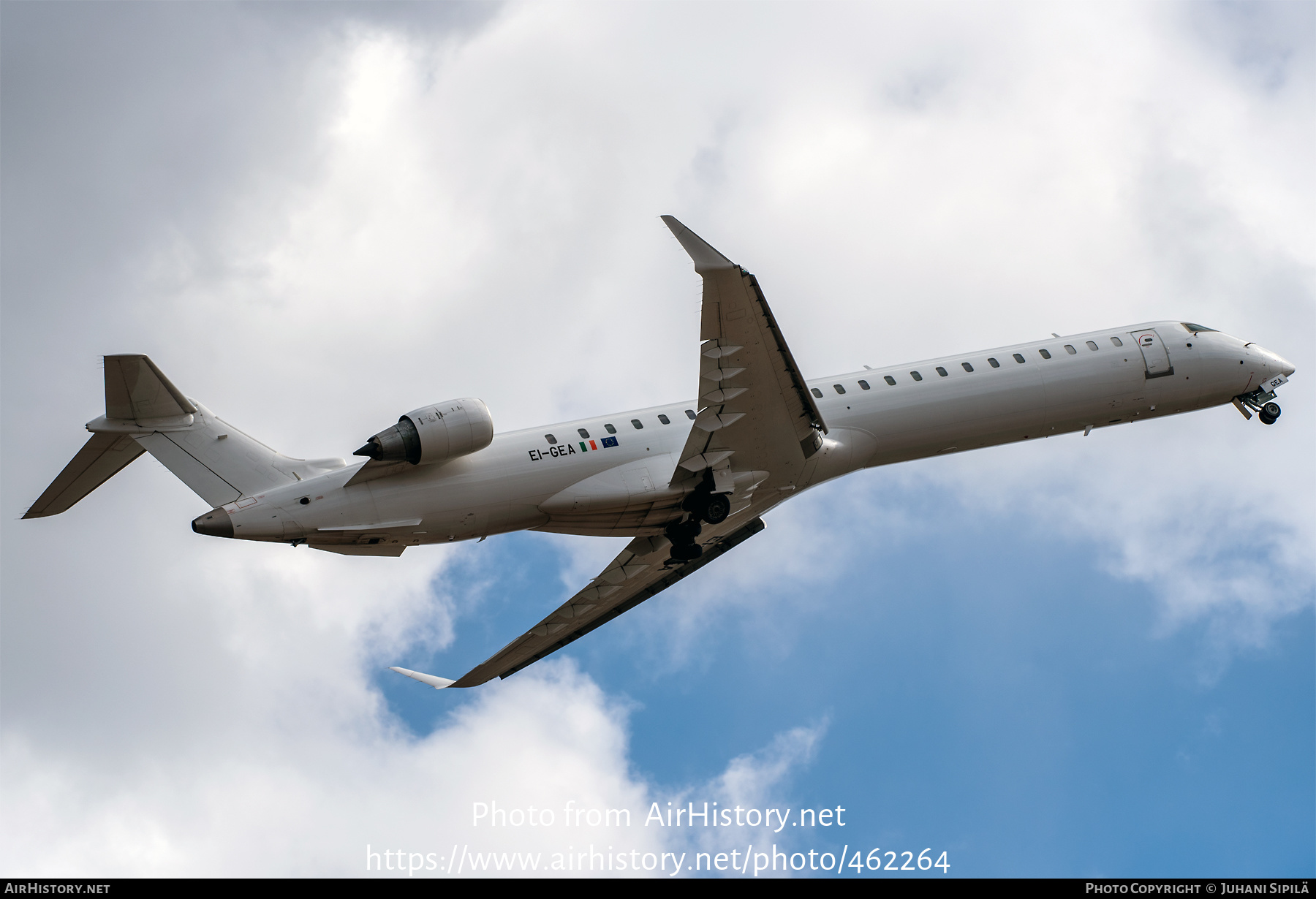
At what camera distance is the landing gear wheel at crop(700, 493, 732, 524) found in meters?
26.8

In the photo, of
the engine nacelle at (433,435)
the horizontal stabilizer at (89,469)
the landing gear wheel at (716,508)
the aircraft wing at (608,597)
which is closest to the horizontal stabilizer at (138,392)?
the horizontal stabilizer at (89,469)

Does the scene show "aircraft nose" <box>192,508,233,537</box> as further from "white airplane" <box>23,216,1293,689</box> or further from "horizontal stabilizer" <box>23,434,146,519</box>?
"horizontal stabilizer" <box>23,434,146,519</box>

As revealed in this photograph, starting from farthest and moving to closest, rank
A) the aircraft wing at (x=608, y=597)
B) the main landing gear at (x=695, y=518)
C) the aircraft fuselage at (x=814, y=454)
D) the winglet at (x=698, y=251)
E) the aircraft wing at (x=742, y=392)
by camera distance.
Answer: the aircraft wing at (x=608, y=597), the main landing gear at (x=695, y=518), the aircraft fuselage at (x=814, y=454), the aircraft wing at (x=742, y=392), the winglet at (x=698, y=251)

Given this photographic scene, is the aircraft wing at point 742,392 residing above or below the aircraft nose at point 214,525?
above

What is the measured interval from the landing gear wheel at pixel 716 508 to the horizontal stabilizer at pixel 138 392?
34.9ft

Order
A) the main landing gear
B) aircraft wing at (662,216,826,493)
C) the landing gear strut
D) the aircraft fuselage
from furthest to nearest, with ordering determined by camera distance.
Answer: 1. the landing gear strut
2. the main landing gear
3. the aircraft fuselage
4. aircraft wing at (662,216,826,493)

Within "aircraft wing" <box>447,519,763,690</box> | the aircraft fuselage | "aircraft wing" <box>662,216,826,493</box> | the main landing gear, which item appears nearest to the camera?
"aircraft wing" <box>662,216,826,493</box>

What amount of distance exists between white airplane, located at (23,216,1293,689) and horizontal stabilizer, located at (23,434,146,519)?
0.03 m

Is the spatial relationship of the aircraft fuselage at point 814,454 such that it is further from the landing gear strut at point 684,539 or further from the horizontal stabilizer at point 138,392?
the horizontal stabilizer at point 138,392

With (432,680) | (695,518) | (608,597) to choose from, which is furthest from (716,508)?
(432,680)

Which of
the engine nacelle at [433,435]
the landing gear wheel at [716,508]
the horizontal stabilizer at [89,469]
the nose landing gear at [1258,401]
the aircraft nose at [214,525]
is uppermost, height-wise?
the nose landing gear at [1258,401]

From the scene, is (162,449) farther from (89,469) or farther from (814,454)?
(814,454)

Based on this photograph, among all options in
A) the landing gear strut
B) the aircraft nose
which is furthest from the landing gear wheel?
the aircraft nose

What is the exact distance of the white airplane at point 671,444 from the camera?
78.9 ft
